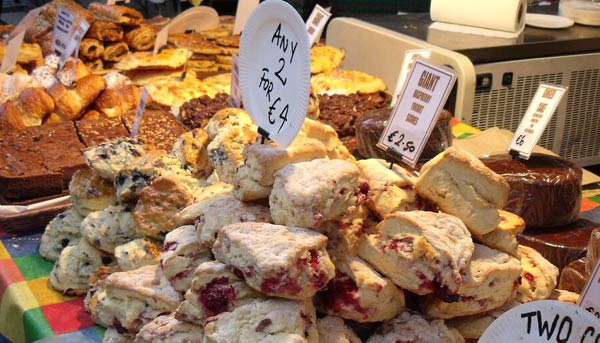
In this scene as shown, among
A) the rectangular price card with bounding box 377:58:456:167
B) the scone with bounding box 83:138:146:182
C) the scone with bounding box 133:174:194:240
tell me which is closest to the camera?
the rectangular price card with bounding box 377:58:456:167

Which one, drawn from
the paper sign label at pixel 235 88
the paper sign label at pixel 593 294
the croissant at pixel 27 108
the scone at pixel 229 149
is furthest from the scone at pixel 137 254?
the croissant at pixel 27 108

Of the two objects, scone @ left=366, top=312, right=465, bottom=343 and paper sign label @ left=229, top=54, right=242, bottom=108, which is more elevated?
paper sign label @ left=229, top=54, right=242, bottom=108

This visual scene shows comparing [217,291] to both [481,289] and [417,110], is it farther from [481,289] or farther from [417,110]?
[417,110]

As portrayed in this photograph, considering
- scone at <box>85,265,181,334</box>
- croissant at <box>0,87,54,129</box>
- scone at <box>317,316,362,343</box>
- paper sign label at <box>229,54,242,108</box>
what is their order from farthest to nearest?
1. croissant at <box>0,87,54,129</box>
2. paper sign label at <box>229,54,242,108</box>
3. scone at <box>85,265,181,334</box>
4. scone at <box>317,316,362,343</box>

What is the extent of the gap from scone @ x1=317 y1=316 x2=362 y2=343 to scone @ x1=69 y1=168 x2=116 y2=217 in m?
0.94

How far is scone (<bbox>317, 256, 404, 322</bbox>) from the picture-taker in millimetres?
1392

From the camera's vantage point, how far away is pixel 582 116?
394 cm

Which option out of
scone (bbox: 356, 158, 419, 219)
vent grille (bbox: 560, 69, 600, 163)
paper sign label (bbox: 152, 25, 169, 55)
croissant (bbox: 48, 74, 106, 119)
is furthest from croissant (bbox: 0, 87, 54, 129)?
vent grille (bbox: 560, 69, 600, 163)

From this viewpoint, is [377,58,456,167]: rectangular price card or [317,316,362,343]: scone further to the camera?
[377,58,456,167]: rectangular price card

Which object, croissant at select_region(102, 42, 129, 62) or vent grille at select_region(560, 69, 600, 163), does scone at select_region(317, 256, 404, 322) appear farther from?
croissant at select_region(102, 42, 129, 62)

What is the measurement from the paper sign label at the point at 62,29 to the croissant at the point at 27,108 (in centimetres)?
32

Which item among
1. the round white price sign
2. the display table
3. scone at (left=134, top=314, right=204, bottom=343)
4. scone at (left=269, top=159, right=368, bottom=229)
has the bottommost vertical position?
the display table

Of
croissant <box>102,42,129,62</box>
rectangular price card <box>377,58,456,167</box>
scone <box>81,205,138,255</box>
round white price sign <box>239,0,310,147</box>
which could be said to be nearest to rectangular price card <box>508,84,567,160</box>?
rectangular price card <box>377,58,456,167</box>

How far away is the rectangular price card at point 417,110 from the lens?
1.72 m
